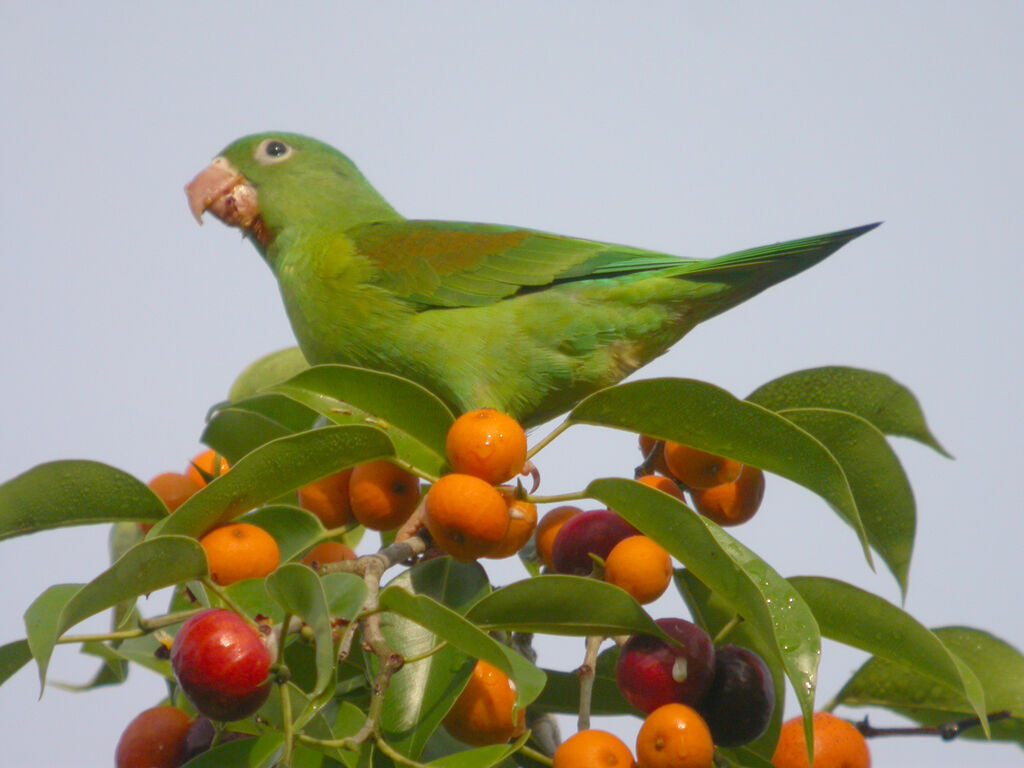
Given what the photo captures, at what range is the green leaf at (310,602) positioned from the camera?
126 centimetres

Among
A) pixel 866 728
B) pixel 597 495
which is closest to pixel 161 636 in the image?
pixel 597 495

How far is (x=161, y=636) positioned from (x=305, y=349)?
128cm

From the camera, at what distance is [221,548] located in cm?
168

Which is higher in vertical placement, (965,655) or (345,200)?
(345,200)

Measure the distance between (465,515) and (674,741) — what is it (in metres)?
0.50

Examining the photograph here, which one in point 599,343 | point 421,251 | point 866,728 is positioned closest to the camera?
point 866,728

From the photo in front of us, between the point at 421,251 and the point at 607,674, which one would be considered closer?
the point at 607,674

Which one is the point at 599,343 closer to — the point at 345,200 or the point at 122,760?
Answer: the point at 345,200

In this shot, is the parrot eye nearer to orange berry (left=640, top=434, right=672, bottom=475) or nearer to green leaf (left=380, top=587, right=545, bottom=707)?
orange berry (left=640, top=434, right=672, bottom=475)

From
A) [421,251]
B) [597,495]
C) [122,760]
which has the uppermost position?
[421,251]

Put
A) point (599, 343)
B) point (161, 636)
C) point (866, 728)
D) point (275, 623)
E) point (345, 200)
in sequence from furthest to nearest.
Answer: point (345, 200), point (599, 343), point (866, 728), point (161, 636), point (275, 623)

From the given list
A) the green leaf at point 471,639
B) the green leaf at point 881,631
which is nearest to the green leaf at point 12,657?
the green leaf at point 471,639

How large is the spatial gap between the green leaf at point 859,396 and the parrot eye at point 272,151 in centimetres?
199

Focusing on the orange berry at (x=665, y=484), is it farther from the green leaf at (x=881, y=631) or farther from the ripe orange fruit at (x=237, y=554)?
the ripe orange fruit at (x=237, y=554)
